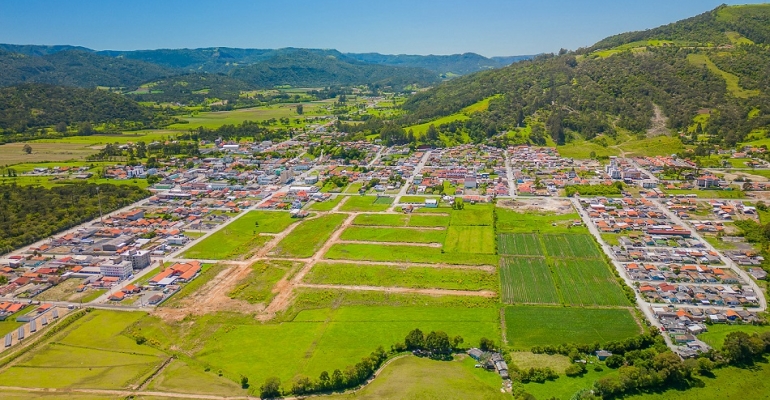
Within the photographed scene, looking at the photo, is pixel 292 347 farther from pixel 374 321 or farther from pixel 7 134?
pixel 7 134

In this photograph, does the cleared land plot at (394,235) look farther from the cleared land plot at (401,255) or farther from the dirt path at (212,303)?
the dirt path at (212,303)

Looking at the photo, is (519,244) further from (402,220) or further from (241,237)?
(241,237)

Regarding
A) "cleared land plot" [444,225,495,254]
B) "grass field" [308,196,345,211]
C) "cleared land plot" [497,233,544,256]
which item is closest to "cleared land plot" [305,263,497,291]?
"cleared land plot" [444,225,495,254]

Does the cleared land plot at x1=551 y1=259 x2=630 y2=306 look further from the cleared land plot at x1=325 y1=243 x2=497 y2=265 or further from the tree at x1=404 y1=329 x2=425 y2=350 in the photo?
the tree at x1=404 y1=329 x2=425 y2=350

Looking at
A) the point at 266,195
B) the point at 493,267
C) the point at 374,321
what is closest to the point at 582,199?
the point at 493,267

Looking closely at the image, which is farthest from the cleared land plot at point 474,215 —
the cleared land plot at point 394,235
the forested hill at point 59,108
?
the forested hill at point 59,108

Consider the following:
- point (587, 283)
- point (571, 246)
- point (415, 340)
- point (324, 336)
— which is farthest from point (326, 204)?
point (415, 340)
